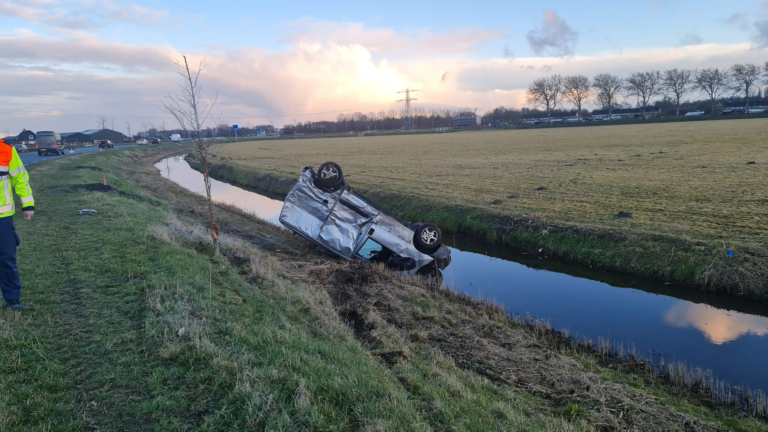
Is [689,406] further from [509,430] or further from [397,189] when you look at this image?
[397,189]

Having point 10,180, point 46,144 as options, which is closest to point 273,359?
point 10,180

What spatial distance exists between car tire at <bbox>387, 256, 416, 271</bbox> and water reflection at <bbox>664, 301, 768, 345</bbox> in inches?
242

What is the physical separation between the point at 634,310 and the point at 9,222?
11900 millimetres

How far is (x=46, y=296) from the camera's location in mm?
7066

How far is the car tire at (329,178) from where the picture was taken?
1298cm

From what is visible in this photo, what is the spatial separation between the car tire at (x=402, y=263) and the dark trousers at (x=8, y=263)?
27.1ft

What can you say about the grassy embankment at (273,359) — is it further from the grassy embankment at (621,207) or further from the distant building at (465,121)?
the distant building at (465,121)

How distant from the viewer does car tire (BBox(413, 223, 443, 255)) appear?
505 inches

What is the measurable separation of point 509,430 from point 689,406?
3351mm

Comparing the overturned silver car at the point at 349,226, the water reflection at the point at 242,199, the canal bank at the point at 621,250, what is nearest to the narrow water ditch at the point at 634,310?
the canal bank at the point at 621,250

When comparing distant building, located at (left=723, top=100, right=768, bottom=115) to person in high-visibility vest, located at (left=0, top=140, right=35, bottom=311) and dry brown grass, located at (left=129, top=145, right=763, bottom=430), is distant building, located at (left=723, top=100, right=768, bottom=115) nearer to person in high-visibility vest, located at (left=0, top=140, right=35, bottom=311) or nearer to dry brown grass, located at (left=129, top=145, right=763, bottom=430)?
dry brown grass, located at (left=129, top=145, right=763, bottom=430)

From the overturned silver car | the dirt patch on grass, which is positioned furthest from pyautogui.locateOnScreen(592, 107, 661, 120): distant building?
the overturned silver car

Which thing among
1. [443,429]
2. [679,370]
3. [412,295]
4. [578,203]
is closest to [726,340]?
[679,370]

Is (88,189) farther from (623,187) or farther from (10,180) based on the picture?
(623,187)
